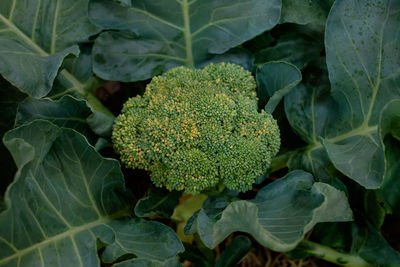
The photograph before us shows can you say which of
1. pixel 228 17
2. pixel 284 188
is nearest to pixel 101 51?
pixel 228 17

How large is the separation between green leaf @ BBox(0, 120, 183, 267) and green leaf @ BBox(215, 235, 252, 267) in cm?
19

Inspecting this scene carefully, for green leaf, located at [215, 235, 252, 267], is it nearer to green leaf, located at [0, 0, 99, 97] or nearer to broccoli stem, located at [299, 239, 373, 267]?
broccoli stem, located at [299, 239, 373, 267]

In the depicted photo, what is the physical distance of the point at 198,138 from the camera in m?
0.95

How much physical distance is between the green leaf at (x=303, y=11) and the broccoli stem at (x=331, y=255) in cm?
67

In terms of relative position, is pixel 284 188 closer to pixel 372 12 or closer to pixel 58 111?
pixel 372 12

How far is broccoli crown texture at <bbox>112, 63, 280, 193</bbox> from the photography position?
945mm

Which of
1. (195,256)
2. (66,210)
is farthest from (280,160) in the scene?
(66,210)

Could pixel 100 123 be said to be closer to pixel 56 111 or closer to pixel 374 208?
pixel 56 111

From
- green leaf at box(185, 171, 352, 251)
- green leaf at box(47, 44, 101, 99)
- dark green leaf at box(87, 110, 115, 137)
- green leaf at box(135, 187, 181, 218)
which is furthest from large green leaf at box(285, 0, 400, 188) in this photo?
green leaf at box(47, 44, 101, 99)

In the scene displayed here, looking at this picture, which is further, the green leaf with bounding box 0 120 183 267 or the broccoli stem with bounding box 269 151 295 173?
the broccoli stem with bounding box 269 151 295 173

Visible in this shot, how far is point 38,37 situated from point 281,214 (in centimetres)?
78

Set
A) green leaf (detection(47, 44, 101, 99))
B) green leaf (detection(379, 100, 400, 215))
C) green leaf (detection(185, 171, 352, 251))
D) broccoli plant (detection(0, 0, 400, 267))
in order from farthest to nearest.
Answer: green leaf (detection(47, 44, 101, 99)) < green leaf (detection(379, 100, 400, 215)) < broccoli plant (detection(0, 0, 400, 267)) < green leaf (detection(185, 171, 352, 251))

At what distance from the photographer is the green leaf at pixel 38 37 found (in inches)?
37.0

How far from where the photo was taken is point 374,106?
1.03 metres
